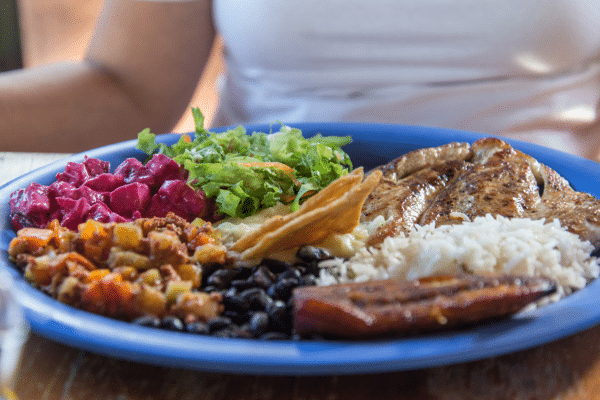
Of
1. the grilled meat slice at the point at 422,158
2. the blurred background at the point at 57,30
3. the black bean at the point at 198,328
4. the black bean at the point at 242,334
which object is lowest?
the blurred background at the point at 57,30

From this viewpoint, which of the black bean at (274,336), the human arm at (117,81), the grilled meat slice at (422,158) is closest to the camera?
the black bean at (274,336)

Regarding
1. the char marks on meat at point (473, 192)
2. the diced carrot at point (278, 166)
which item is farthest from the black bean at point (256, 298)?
the diced carrot at point (278, 166)

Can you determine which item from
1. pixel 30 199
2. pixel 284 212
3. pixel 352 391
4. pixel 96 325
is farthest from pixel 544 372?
pixel 30 199

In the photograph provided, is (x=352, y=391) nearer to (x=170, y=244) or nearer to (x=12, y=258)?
(x=170, y=244)

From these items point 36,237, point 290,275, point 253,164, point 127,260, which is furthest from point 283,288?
point 253,164

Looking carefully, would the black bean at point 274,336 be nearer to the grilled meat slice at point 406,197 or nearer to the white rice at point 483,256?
the white rice at point 483,256

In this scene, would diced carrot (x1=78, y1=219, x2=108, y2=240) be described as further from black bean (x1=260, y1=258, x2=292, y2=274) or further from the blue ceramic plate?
black bean (x1=260, y1=258, x2=292, y2=274)

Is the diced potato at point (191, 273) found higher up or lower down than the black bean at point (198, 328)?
lower down
